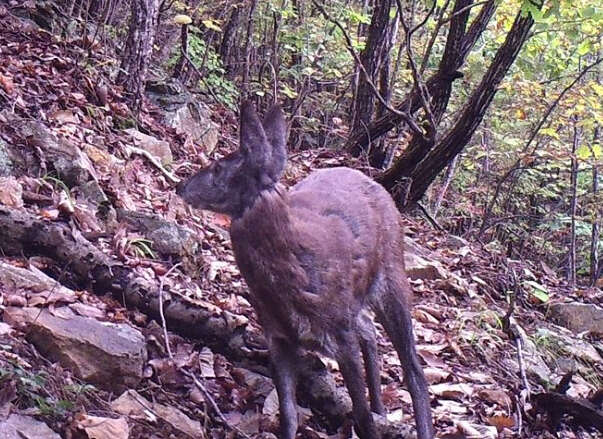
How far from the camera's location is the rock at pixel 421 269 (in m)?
8.51

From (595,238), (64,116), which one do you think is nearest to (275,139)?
(64,116)

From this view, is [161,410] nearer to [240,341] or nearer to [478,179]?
[240,341]

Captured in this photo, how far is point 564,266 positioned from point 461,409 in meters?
11.1

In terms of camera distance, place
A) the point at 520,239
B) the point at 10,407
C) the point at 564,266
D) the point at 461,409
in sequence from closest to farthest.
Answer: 1. the point at 10,407
2. the point at 461,409
3. the point at 520,239
4. the point at 564,266

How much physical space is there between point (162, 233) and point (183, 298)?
133 cm

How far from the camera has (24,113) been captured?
7203 millimetres

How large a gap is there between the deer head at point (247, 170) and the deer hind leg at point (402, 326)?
1393mm

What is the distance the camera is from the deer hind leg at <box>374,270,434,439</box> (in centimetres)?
512

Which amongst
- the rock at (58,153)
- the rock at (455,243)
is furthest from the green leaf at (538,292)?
the rock at (58,153)

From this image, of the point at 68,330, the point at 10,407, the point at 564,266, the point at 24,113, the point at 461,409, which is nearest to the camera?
the point at 10,407

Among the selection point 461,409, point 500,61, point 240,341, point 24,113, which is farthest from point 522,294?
point 24,113

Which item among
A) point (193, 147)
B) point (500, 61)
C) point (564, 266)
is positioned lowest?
point (564, 266)

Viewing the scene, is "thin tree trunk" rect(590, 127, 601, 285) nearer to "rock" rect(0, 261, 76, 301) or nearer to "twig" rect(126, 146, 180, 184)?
"twig" rect(126, 146, 180, 184)

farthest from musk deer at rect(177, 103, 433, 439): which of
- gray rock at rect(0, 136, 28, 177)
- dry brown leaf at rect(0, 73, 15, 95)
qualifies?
dry brown leaf at rect(0, 73, 15, 95)
